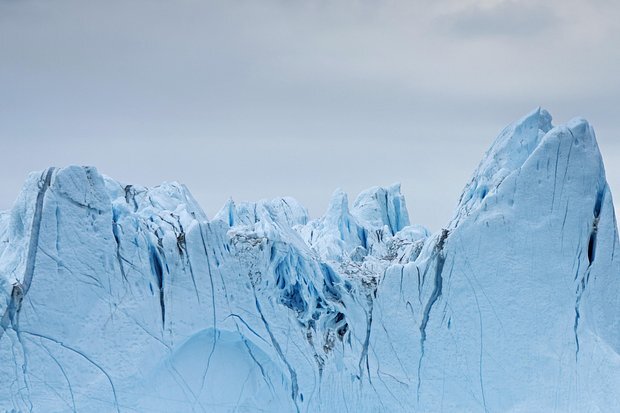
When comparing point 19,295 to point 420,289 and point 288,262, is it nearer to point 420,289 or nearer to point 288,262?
point 288,262

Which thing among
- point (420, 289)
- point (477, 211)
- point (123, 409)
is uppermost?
point (477, 211)

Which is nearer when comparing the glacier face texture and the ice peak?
the glacier face texture

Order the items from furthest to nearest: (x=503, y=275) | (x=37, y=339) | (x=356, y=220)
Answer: (x=356, y=220) → (x=503, y=275) → (x=37, y=339)

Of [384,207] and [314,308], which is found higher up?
[384,207]

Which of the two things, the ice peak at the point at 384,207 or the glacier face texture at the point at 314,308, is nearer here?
the glacier face texture at the point at 314,308

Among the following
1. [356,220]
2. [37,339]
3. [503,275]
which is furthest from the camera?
[356,220]

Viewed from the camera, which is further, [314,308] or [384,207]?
[384,207]

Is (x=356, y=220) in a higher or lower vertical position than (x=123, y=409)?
higher

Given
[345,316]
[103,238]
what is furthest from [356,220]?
[103,238]
